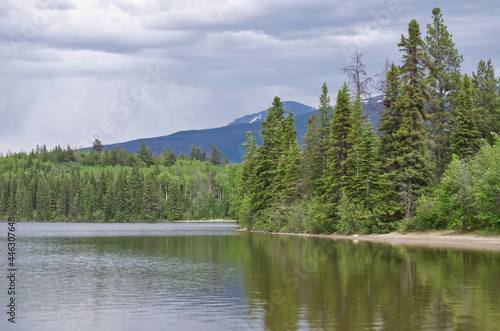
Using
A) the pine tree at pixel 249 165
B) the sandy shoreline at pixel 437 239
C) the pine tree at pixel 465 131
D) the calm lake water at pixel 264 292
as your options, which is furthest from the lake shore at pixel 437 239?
the pine tree at pixel 249 165

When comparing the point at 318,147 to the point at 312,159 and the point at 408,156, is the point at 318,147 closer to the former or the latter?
the point at 312,159

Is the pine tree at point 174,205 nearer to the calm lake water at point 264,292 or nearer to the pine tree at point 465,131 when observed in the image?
the pine tree at point 465,131

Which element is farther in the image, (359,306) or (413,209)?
(413,209)

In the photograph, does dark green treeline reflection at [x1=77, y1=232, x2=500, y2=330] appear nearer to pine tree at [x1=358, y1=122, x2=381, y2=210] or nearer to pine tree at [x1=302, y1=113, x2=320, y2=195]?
pine tree at [x1=358, y1=122, x2=381, y2=210]

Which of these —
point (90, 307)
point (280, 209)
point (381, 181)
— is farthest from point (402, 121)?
point (90, 307)

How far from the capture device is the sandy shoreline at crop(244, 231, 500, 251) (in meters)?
49.2

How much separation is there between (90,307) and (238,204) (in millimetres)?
87475

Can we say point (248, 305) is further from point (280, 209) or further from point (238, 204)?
point (238, 204)

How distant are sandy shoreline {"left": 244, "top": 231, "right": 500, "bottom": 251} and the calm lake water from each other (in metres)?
6.02

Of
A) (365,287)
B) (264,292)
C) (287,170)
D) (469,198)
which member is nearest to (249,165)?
(287,170)

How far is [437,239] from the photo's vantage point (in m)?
55.8

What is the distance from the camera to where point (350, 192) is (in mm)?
68188

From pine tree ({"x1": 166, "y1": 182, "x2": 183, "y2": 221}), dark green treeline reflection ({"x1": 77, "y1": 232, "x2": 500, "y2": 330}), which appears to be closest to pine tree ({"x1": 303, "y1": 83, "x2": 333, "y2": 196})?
dark green treeline reflection ({"x1": 77, "y1": 232, "x2": 500, "y2": 330})

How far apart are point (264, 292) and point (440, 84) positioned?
54.0m
